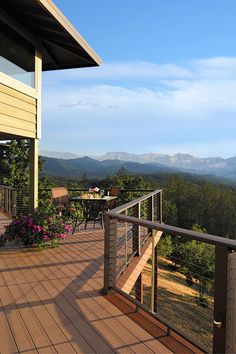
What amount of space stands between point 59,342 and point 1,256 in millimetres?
3278

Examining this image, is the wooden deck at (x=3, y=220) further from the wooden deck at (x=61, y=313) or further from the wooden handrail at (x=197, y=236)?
the wooden handrail at (x=197, y=236)

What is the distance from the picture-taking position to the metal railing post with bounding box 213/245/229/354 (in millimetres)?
2271

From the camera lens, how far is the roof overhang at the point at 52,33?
5625mm

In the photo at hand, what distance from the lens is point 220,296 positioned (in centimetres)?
229

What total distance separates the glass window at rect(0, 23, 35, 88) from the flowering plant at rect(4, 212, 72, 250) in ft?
8.81

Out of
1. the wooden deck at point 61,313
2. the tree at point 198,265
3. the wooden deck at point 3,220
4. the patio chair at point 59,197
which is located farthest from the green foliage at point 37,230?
the tree at point 198,265

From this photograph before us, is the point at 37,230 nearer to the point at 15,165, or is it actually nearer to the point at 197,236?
the point at 197,236

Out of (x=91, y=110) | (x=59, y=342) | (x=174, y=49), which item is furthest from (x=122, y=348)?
(x=91, y=110)

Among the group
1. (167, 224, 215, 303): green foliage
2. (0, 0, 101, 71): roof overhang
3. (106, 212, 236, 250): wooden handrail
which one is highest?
(0, 0, 101, 71): roof overhang

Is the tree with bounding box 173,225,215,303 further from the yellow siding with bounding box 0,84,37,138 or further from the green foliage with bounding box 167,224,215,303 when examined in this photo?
the yellow siding with bounding box 0,84,37,138

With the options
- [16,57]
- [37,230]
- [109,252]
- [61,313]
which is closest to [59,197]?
[37,230]

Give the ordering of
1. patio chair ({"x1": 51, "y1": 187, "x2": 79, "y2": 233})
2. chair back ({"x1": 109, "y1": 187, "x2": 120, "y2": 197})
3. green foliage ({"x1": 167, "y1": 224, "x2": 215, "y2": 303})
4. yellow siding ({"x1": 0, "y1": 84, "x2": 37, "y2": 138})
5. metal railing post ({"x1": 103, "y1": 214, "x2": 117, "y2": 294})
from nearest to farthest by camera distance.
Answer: metal railing post ({"x1": 103, "y1": 214, "x2": 117, "y2": 294})
yellow siding ({"x1": 0, "y1": 84, "x2": 37, "y2": 138})
patio chair ({"x1": 51, "y1": 187, "x2": 79, "y2": 233})
chair back ({"x1": 109, "y1": 187, "x2": 120, "y2": 197})
green foliage ({"x1": 167, "y1": 224, "x2": 215, "y2": 303})

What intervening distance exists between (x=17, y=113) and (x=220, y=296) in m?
5.31

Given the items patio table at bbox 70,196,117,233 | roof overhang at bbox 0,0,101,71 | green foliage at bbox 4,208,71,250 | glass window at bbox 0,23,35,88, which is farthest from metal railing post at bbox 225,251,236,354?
patio table at bbox 70,196,117,233
